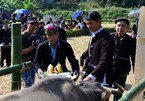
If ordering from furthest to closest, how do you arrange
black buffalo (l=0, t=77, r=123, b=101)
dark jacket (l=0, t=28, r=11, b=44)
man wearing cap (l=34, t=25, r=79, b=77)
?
dark jacket (l=0, t=28, r=11, b=44)
man wearing cap (l=34, t=25, r=79, b=77)
black buffalo (l=0, t=77, r=123, b=101)

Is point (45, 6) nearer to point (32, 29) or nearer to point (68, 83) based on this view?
point (32, 29)

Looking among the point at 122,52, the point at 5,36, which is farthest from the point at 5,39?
the point at 122,52

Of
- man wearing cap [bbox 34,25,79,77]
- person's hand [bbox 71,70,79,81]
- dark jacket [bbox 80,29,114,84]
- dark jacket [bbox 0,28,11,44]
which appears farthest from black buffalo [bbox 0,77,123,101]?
dark jacket [bbox 0,28,11,44]

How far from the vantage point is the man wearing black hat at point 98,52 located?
14.9 ft

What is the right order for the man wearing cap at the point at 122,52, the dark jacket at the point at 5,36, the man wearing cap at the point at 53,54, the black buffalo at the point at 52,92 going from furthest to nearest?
1. the dark jacket at the point at 5,36
2. the man wearing cap at the point at 122,52
3. the man wearing cap at the point at 53,54
4. the black buffalo at the point at 52,92

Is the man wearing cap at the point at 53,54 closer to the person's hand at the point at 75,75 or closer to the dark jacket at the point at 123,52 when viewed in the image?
the person's hand at the point at 75,75

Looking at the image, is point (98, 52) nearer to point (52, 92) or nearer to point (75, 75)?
point (75, 75)

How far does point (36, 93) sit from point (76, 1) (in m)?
67.8

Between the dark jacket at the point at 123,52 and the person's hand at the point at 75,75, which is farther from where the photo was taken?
the dark jacket at the point at 123,52

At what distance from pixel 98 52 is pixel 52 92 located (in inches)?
78.6

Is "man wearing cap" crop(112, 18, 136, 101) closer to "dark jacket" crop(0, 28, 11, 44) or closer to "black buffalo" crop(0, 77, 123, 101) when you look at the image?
"black buffalo" crop(0, 77, 123, 101)

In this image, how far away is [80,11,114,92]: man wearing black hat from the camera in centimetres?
453

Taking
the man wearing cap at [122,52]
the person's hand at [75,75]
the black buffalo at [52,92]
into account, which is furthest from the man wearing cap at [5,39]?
the black buffalo at [52,92]

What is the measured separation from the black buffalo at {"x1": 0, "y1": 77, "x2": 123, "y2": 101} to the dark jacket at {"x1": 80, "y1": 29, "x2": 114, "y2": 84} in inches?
55.2
